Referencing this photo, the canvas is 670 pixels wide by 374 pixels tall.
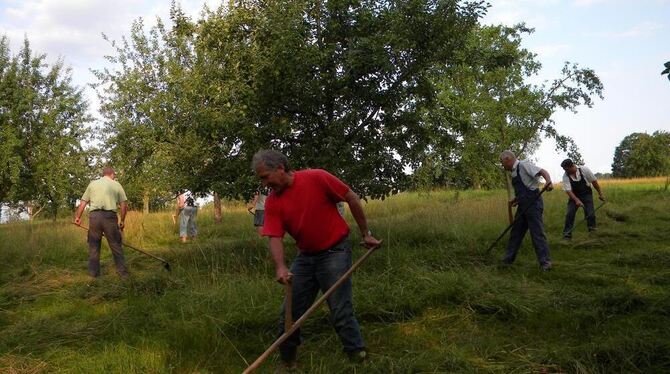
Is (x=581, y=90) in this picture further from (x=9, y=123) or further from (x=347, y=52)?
(x=9, y=123)

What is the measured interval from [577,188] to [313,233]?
7825 millimetres

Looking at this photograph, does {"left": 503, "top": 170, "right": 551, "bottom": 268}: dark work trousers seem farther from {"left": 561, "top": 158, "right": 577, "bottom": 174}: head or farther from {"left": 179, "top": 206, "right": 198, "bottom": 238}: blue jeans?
{"left": 179, "top": 206, "right": 198, "bottom": 238}: blue jeans

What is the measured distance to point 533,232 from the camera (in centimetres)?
680

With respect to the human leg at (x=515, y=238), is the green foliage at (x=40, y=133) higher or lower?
higher

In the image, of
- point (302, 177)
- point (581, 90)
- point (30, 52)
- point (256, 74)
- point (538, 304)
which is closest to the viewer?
point (302, 177)

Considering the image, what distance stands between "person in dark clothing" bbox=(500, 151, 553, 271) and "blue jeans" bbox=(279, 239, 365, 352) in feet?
12.7

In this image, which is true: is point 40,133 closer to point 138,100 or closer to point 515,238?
point 138,100

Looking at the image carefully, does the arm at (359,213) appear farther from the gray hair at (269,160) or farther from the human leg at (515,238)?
the human leg at (515,238)

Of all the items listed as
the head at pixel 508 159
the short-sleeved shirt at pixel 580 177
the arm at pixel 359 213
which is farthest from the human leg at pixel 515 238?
the arm at pixel 359 213

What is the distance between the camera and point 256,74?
7.10m

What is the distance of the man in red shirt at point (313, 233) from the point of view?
369 cm

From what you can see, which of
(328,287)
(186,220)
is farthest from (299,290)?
(186,220)

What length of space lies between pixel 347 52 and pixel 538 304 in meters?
4.16

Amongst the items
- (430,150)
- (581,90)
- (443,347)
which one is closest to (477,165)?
(581,90)
